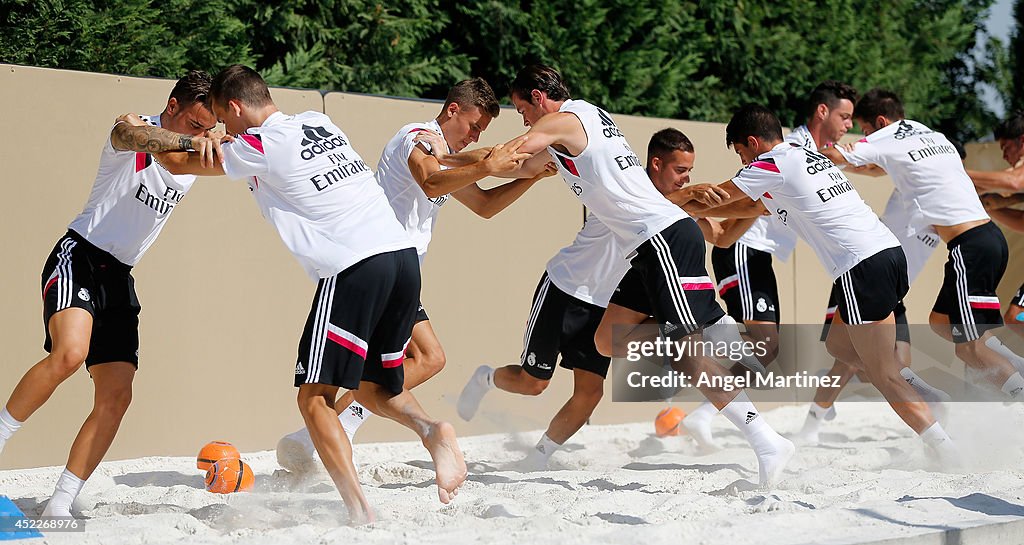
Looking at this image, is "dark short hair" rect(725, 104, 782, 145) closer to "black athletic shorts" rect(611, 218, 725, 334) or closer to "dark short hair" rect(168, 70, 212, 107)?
"black athletic shorts" rect(611, 218, 725, 334)

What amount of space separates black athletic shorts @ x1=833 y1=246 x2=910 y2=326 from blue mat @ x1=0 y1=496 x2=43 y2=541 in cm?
387

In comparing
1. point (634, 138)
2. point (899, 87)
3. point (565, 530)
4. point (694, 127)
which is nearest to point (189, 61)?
point (634, 138)

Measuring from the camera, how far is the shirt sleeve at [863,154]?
6.37 m

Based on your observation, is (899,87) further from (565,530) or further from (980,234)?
(565,530)

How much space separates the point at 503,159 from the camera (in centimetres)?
485

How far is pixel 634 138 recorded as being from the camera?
305 inches

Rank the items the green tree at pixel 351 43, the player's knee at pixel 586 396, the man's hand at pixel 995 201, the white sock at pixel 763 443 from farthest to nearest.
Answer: the green tree at pixel 351 43 → the man's hand at pixel 995 201 → the player's knee at pixel 586 396 → the white sock at pixel 763 443

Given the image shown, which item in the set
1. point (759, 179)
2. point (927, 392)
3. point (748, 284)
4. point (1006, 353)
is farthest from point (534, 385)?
point (1006, 353)

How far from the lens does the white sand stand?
377 cm

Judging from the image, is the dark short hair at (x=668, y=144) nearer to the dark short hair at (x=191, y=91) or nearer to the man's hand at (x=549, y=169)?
the man's hand at (x=549, y=169)

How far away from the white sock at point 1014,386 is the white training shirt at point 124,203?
15.6 ft

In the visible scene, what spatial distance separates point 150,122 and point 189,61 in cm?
262

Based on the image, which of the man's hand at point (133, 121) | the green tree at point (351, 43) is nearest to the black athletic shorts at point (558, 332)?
the man's hand at point (133, 121)

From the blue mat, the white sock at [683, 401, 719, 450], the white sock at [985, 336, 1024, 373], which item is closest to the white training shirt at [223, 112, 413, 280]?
the blue mat
